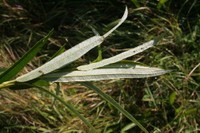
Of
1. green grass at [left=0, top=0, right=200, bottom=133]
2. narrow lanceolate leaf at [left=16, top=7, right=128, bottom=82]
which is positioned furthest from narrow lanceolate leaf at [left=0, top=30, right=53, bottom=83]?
green grass at [left=0, top=0, right=200, bottom=133]

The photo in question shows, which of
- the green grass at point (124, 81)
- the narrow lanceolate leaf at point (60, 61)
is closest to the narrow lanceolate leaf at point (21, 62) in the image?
the narrow lanceolate leaf at point (60, 61)

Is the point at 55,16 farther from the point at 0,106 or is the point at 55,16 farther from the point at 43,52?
the point at 0,106

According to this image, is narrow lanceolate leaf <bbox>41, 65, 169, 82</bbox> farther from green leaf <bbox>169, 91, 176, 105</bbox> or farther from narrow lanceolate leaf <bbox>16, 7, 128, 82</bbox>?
green leaf <bbox>169, 91, 176, 105</bbox>

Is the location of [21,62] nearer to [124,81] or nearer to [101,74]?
[101,74]

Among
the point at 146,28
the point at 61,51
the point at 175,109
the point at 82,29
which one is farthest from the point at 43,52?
the point at 61,51

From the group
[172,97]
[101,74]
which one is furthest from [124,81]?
[101,74]

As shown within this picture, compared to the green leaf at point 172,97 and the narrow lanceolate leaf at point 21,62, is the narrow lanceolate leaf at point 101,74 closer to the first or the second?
the narrow lanceolate leaf at point 21,62
